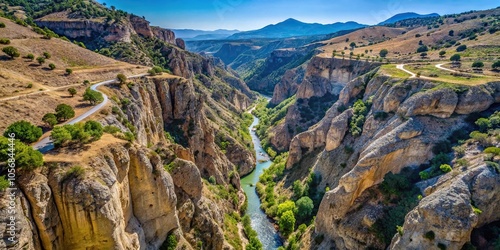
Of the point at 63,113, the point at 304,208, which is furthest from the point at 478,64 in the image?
the point at 63,113

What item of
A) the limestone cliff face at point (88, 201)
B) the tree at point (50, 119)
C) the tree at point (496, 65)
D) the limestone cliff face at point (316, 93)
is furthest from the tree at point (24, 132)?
the limestone cliff face at point (316, 93)

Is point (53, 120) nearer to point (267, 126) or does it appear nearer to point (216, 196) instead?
point (216, 196)

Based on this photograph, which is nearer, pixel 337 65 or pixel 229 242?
pixel 229 242

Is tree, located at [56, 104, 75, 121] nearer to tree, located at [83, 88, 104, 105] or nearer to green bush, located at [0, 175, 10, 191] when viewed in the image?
tree, located at [83, 88, 104, 105]

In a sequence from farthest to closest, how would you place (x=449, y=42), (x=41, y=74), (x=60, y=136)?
(x=449, y=42), (x=41, y=74), (x=60, y=136)

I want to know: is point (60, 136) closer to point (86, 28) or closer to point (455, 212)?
point (455, 212)

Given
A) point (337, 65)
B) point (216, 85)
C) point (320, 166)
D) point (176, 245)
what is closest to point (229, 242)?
point (176, 245)

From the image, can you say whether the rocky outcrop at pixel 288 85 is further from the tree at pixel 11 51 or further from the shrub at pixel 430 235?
the shrub at pixel 430 235
